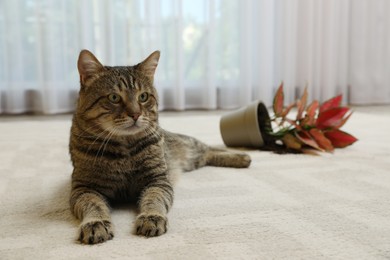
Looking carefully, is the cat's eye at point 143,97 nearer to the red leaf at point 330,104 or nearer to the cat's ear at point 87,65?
the cat's ear at point 87,65

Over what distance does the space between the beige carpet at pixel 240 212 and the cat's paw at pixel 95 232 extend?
0.6 inches

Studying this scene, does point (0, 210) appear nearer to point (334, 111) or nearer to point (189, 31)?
point (334, 111)

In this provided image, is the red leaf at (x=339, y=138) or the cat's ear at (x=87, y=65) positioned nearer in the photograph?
the cat's ear at (x=87, y=65)

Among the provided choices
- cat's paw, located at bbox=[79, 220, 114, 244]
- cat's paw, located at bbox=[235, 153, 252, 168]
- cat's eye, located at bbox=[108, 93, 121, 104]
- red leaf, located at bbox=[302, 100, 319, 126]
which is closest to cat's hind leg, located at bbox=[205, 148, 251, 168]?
cat's paw, located at bbox=[235, 153, 252, 168]

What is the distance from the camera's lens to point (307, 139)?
5.58 feet

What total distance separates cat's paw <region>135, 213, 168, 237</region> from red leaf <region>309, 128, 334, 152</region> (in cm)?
96

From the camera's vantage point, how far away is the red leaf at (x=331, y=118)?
1713 mm

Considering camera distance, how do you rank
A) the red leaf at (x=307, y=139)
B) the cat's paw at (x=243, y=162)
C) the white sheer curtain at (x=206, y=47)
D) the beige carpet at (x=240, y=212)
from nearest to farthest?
the beige carpet at (x=240, y=212)
the cat's paw at (x=243, y=162)
the red leaf at (x=307, y=139)
the white sheer curtain at (x=206, y=47)

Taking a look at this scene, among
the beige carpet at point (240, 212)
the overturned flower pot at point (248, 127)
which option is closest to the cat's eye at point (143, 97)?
the beige carpet at point (240, 212)

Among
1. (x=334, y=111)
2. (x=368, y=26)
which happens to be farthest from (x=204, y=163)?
(x=368, y=26)

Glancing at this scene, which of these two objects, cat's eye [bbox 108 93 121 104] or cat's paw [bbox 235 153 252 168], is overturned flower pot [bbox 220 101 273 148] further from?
cat's eye [bbox 108 93 121 104]

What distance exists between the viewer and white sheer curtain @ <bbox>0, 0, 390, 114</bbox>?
3000mm

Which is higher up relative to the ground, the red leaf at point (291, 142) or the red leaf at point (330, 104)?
the red leaf at point (330, 104)

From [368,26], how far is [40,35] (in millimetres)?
2537
